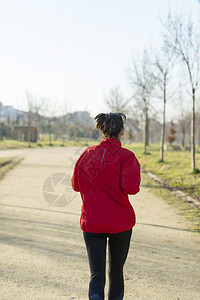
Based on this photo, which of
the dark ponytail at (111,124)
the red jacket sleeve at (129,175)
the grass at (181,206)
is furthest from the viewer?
the grass at (181,206)

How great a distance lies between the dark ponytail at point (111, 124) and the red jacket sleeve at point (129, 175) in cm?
25

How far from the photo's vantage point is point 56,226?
6.25m

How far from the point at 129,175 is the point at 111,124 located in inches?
17.0

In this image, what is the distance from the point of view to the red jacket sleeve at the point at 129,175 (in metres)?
2.42

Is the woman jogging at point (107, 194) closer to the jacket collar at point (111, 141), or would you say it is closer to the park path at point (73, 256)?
the jacket collar at point (111, 141)

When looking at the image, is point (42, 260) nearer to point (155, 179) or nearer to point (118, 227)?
point (118, 227)

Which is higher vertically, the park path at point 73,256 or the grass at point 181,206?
the park path at point 73,256

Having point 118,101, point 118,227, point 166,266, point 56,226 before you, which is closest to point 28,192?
point 56,226

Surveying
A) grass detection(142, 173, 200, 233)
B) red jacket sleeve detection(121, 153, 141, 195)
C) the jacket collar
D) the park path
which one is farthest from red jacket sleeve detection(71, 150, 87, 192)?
grass detection(142, 173, 200, 233)

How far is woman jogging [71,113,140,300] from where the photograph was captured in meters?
2.46

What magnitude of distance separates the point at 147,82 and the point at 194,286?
20.9 meters

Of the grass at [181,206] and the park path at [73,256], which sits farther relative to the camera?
the grass at [181,206]

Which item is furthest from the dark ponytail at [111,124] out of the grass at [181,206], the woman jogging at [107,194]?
the grass at [181,206]

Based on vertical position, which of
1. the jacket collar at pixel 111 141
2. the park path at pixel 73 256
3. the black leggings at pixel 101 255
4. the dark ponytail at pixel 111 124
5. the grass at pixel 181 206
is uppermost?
the dark ponytail at pixel 111 124
